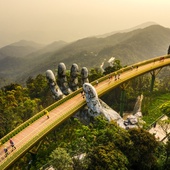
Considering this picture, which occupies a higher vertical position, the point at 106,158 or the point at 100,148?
the point at 100,148

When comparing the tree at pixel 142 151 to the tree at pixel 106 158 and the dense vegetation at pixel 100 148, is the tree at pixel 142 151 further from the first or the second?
the tree at pixel 106 158

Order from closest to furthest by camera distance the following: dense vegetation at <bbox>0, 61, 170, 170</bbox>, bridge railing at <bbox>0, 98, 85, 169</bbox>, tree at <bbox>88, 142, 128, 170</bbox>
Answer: tree at <bbox>88, 142, 128, 170</bbox>, dense vegetation at <bbox>0, 61, 170, 170</bbox>, bridge railing at <bbox>0, 98, 85, 169</bbox>

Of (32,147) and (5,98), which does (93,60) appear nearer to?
(5,98)

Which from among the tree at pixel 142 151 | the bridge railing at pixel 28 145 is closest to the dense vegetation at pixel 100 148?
the tree at pixel 142 151

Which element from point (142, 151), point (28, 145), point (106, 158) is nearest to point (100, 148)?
point (106, 158)

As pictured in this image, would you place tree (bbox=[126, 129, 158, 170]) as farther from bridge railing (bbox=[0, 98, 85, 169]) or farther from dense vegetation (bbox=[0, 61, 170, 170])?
bridge railing (bbox=[0, 98, 85, 169])

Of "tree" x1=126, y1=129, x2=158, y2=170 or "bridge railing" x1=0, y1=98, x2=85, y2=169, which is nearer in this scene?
"tree" x1=126, y1=129, x2=158, y2=170

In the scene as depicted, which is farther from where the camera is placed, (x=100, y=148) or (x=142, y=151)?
(x=142, y=151)

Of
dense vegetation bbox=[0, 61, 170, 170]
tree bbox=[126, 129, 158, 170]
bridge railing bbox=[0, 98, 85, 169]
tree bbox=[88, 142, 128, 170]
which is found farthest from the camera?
bridge railing bbox=[0, 98, 85, 169]

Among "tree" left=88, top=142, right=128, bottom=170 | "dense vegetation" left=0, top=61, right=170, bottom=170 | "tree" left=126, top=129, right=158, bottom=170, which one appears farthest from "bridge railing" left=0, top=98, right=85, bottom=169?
"tree" left=126, top=129, right=158, bottom=170

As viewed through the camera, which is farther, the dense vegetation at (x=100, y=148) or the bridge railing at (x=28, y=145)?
the bridge railing at (x=28, y=145)

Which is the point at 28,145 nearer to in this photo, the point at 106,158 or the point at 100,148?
the point at 100,148

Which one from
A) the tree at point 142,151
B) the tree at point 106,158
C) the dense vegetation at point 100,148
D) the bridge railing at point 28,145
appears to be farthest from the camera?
the bridge railing at point 28,145
